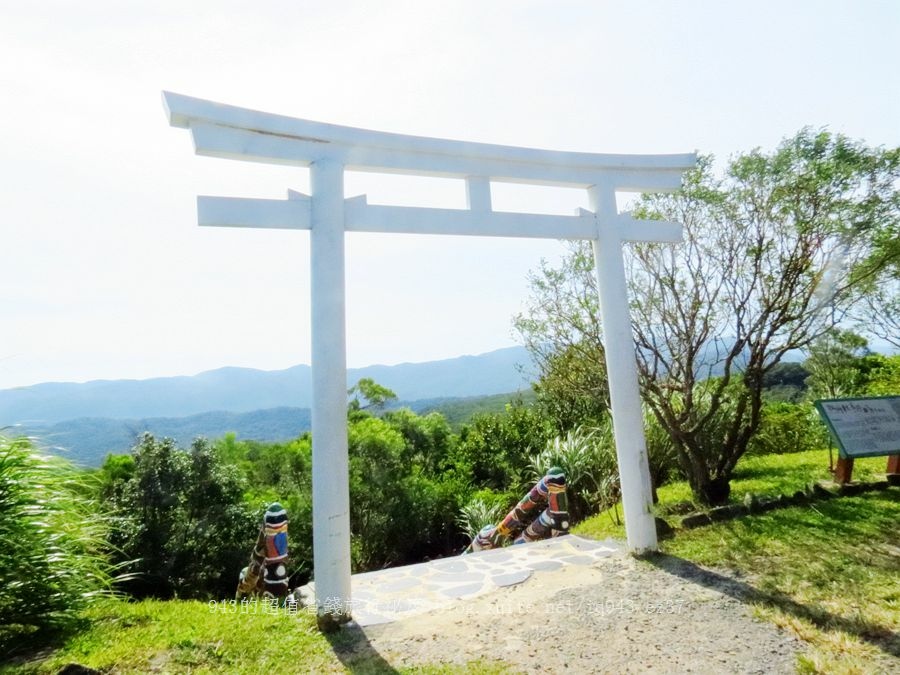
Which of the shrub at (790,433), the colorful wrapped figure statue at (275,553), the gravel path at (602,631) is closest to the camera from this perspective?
the gravel path at (602,631)

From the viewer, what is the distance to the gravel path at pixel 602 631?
2646 mm

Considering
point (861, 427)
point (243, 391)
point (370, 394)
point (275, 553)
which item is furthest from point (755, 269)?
point (243, 391)

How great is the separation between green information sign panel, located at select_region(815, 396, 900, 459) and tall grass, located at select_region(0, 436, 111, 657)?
643 cm

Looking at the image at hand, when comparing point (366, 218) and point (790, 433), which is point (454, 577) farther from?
point (790, 433)

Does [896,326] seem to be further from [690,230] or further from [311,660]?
[311,660]

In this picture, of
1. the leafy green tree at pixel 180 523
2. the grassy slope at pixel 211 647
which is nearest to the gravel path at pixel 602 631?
the grassy slope at pixel 211 647

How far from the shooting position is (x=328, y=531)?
3.24 m

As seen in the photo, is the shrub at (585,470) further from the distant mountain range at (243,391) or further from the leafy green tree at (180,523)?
the distant mountain range at (243,391)

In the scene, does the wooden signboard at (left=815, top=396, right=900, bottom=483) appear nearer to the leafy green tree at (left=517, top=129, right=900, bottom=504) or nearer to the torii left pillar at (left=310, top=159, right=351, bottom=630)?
the leafy green tree at (left=517, top=129, right=900, bottom=504)

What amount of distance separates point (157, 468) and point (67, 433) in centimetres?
202

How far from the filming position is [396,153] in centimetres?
376

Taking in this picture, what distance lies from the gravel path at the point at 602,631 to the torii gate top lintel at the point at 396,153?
2984 mm

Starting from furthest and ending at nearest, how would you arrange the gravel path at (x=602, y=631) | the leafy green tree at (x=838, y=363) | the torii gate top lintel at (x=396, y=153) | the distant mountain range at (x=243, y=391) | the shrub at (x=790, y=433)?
the distant mountain range at (x=243, y=391)
the leafy green tree at (x=838, y=363)
the shrub at (x=790, y=433)
the torii gate top lintel at (x=396, y=153)
the gravel path at (x=602, y=631)

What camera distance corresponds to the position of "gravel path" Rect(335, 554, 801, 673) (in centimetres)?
265
